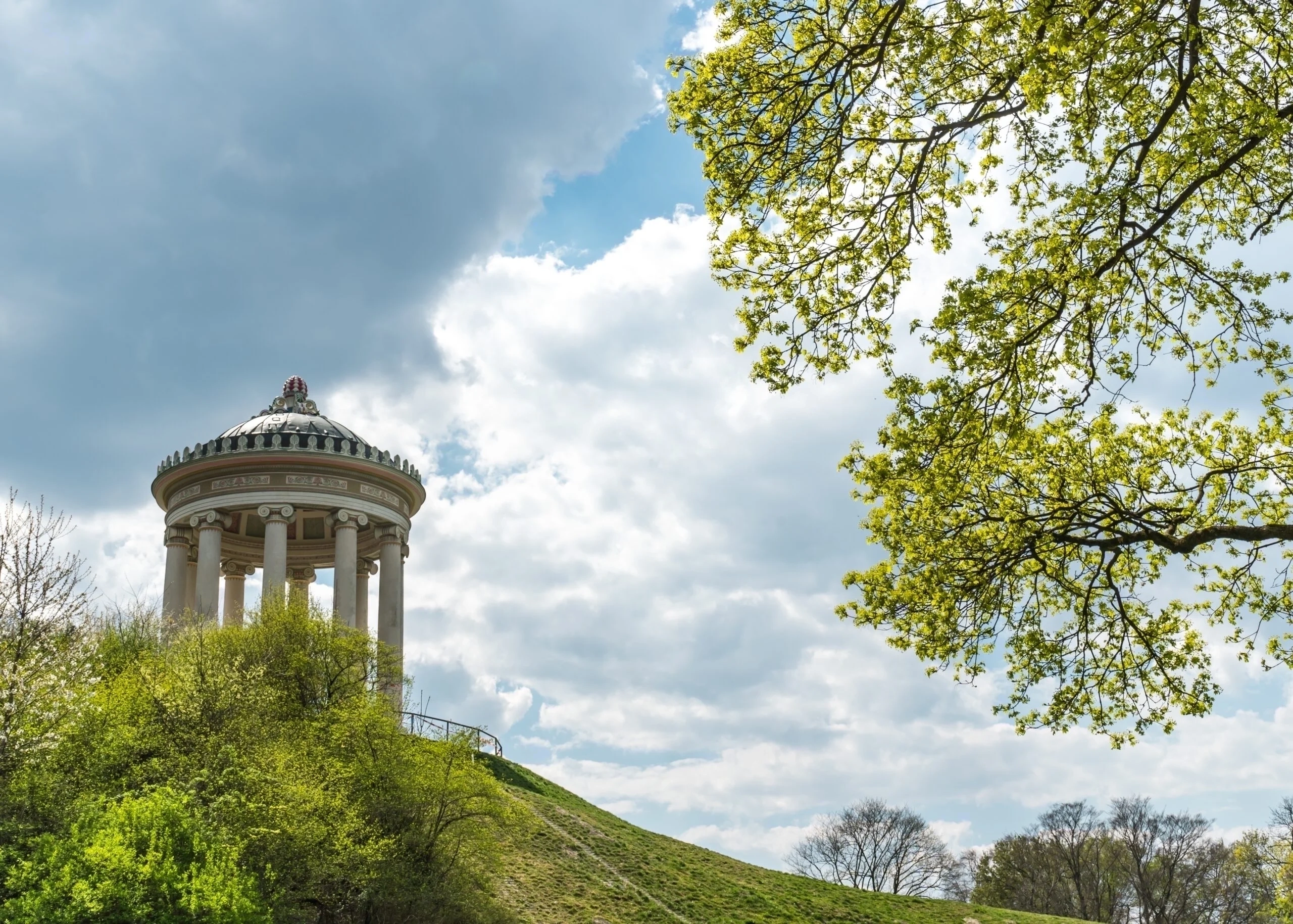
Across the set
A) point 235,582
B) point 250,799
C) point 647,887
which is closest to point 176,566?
point 235,582

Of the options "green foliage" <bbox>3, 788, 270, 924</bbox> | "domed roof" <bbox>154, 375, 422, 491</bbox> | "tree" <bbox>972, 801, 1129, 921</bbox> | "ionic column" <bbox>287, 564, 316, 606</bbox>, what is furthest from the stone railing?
"tree" <bbox>972, 801, 1129, 921</bbox>

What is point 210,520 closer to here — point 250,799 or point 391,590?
point 391,590

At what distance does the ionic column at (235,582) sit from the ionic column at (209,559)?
4.95m

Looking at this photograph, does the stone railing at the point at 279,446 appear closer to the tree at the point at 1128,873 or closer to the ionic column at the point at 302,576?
the ionic column at the point at 302,576

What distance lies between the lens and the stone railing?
135ft

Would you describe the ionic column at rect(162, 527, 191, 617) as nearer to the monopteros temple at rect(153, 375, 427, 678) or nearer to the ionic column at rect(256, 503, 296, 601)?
the monopteros temple at rect(153, 375, 427, 678)

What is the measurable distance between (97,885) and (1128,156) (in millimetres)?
17071

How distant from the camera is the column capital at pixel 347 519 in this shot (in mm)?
42156

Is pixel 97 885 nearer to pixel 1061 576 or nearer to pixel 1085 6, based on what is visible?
pixel 1061 576

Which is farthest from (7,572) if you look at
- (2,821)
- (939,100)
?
(939,100)

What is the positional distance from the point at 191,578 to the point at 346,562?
283 inches

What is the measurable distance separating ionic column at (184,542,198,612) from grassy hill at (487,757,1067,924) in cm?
1298

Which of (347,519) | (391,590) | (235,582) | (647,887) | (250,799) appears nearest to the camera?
(250,799)

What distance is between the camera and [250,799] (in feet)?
68.0
